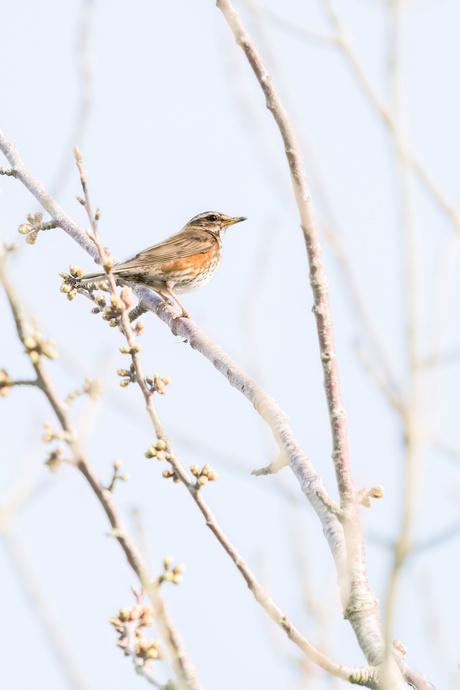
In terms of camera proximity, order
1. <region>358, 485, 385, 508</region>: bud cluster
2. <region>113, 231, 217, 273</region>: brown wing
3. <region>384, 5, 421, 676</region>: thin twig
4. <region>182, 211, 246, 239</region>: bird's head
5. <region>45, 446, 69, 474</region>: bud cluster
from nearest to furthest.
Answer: <region>384, 5, 421, 676</region>: thin twig, <region>45, 446, 69, 474</region>: bud cluster, <region>358, 485, 385, 508</region>: bud cluster, <region>113, 231, 217, 273</region>: brown wing, <region>182, 211, 246, 239</region>: bird's head

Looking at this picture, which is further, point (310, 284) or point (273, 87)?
point (310, 284)

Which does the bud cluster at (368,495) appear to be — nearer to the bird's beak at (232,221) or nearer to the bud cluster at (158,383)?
the bud cluster at (158,383)

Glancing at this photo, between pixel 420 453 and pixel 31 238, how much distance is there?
557 cm

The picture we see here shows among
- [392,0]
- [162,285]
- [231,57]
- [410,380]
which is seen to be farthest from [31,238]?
[410,380]

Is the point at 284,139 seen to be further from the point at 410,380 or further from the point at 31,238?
the point at 31,238

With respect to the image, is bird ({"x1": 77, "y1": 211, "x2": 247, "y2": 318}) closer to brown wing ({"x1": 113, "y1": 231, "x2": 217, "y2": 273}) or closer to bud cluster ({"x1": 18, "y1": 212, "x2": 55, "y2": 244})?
brown wing ({"x1": 113, "y1": 231, "x2": 217, "y2": 273})

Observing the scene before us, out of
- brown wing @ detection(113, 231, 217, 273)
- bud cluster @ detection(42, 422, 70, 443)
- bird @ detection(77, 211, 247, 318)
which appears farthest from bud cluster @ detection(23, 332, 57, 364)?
brown wing @ detection(113, 231, 217, 273)

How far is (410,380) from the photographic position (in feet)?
8.46

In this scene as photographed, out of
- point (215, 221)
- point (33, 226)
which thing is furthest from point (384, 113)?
point (215, 221)

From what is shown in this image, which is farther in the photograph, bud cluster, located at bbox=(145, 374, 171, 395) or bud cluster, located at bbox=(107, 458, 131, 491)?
bud cluster, located at bbox=(145, 374, 171, 395)

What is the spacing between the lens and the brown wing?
30.3ft

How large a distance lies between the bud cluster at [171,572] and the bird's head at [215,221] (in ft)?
31.2

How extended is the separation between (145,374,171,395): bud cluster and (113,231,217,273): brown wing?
434 centimetres

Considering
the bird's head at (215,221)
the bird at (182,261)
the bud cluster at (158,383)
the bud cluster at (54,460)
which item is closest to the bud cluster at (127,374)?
the bud cluster at (158,383)
